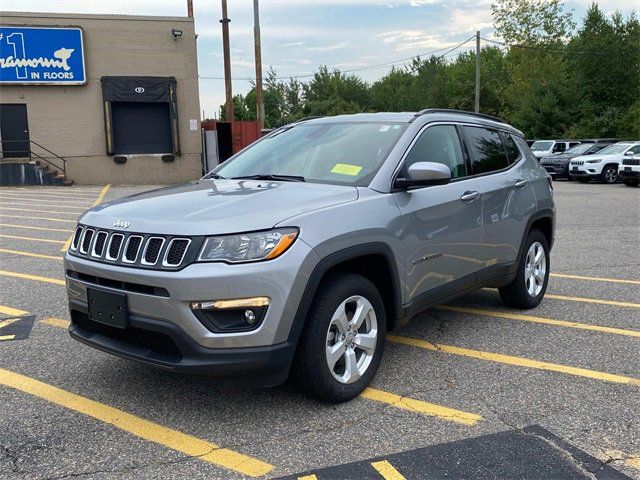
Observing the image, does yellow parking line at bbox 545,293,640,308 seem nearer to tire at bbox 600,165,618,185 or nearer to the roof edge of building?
tire at bbox 600,165,618,185

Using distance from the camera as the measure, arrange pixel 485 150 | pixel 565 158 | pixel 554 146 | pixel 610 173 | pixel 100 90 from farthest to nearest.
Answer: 1. pixel 554 146
2. pixel 565 158
3. pixel 100 90
4. pixel 610 173
5. pixel 485 150

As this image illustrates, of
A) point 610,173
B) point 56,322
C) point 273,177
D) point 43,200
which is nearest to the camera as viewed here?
point 273,177

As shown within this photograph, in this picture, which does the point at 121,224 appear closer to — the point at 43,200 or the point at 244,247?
the point at 244,247

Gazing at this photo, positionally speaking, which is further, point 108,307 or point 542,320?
point 542,320

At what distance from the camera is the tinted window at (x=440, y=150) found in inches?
171

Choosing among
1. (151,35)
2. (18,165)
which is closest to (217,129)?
(151,35)

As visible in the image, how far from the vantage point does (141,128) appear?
84.9 feet

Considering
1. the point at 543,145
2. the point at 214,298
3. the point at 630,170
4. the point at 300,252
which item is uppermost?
the point at 543,145

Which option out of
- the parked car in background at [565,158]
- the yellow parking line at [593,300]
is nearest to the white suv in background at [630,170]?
the parked car in background at [565,158]

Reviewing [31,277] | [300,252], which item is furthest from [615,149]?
[300,252]

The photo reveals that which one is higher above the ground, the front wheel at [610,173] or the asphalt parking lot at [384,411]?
the front wheel at [610,173]

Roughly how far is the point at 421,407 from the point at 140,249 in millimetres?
1868

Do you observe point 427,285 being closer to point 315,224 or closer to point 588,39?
point 315,224

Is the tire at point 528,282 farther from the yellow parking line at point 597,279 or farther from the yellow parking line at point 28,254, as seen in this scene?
the yellow parking line at point 28,254
